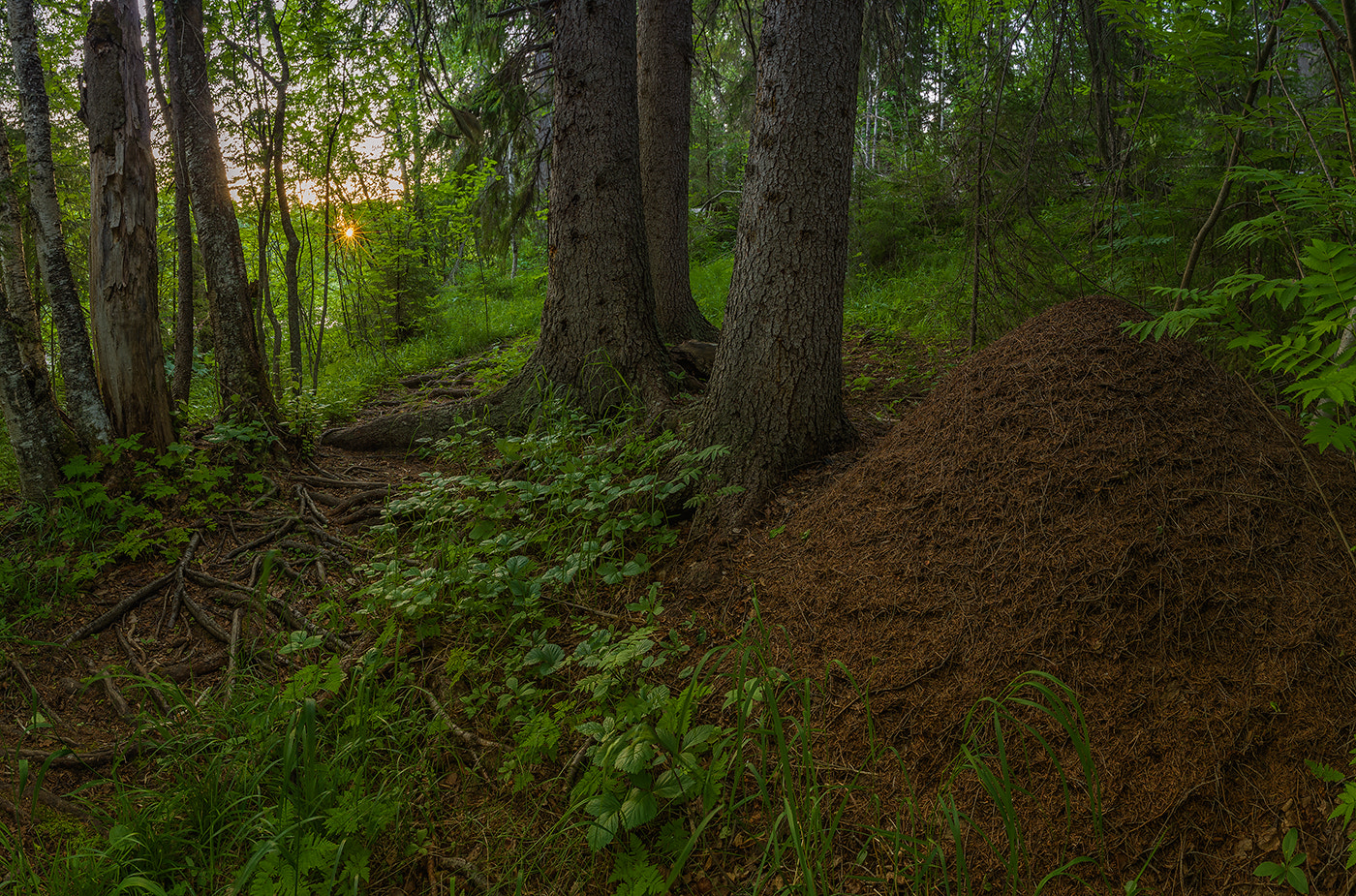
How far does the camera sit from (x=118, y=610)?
329 centimetres

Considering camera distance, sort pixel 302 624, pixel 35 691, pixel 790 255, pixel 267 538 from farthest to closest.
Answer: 1. pixel 267 538
2. pixel 790 255
3. pixel 302 624
4. pixel 35 691

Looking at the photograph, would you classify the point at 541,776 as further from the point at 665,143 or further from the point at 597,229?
the point at 665,143

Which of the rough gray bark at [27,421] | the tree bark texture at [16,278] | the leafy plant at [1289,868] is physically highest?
the tree bark texture at [16,278]

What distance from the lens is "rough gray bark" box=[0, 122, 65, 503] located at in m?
3.58

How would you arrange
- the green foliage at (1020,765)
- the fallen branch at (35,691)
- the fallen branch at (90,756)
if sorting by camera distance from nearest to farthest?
1. the green foliage at (1020,765)
2. the fallen branch at (90,756)
3. the fallen branch at (35,691)

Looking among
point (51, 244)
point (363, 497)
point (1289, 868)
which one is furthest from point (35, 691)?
point (1289, 868)

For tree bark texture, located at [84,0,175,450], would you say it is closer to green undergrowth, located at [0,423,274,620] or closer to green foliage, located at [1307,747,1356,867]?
green undergrowth, located at [0,423,274,620]

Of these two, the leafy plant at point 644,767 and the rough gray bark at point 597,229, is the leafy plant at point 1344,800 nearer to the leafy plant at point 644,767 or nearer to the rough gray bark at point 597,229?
the leafy plant at point 644,767

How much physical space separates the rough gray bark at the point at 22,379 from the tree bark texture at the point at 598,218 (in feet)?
9.40

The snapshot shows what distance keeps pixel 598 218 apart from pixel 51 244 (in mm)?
3289

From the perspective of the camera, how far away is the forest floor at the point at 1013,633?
1818 mm

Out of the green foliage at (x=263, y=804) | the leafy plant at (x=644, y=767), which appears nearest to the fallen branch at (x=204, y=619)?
the green foliage at (x=263, y=804)

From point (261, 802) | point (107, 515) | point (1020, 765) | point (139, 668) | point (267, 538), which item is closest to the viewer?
point (1020, 765)

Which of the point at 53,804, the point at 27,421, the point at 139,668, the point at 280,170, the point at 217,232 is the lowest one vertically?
the point at 53,804
